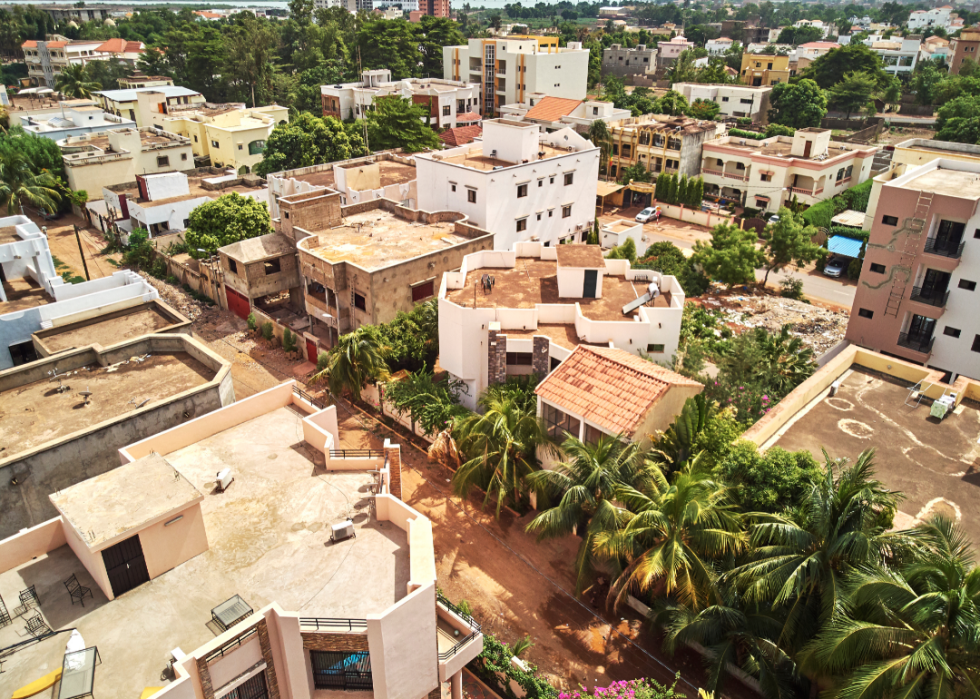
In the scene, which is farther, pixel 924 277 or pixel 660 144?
pixel 660 144

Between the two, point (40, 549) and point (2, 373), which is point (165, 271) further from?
point (40, 549)

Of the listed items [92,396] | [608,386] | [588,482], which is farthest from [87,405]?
[608,386]

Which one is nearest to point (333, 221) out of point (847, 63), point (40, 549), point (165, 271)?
point (165, 271)

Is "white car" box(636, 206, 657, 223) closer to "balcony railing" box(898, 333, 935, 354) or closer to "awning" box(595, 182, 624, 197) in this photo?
"awning" box(595, 182, 624, 197)

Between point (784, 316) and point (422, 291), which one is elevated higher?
point (422, 291)

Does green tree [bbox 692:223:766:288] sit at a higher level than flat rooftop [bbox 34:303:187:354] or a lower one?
lower

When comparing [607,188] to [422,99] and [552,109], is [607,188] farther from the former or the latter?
[422,99]

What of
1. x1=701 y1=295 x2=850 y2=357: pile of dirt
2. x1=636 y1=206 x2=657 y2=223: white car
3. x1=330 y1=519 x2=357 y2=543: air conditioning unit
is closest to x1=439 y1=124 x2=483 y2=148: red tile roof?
x1=636 y1=206 x2=657 y2=223: white car
